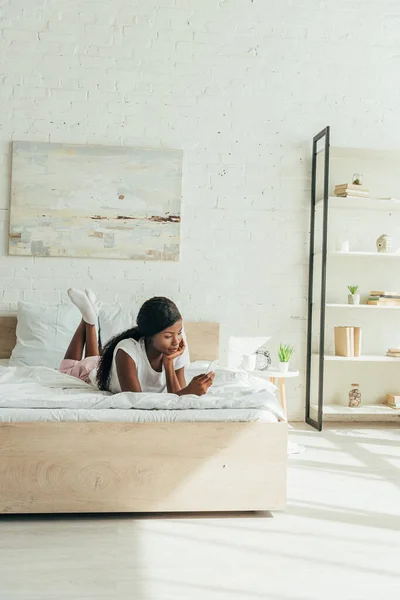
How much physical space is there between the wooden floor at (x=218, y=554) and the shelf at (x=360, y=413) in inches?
64.1

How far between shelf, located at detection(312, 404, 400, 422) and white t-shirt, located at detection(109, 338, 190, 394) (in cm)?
192

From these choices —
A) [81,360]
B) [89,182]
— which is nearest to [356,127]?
[89,182]

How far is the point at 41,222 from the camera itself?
4.68m

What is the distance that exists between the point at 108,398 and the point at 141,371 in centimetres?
28

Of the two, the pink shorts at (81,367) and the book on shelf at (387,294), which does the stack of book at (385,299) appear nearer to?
the book on shelf at (387,294)

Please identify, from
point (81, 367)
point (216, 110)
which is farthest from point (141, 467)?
point (216, 110)

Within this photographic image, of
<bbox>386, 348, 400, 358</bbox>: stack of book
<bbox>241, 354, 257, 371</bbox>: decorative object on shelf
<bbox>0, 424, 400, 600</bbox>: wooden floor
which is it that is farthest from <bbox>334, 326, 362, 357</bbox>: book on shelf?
<bbox>0, 424, 400, 600</bbox>: wooden floor

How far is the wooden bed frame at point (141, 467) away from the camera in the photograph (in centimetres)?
264

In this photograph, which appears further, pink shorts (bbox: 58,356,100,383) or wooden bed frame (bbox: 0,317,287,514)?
pink shorts (bbox: 58,356,100,383)

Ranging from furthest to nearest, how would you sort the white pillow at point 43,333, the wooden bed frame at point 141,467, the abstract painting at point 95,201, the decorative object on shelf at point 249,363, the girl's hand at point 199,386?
1. the abstract painting at point 95,201
2. the decorative object on shelf at point 249,363
3. the white pillow at point 43,333
4. the girl's hand at point 199,386
5. the wooden bed frame at point 141,467

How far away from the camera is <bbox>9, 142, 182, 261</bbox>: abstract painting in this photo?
4.67 meters

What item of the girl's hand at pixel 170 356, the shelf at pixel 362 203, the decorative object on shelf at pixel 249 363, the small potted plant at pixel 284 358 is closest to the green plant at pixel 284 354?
the small potted plant at pixel 284 358

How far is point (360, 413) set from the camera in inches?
188

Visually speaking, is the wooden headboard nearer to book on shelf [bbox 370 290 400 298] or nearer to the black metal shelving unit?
the black metal shelving unit
